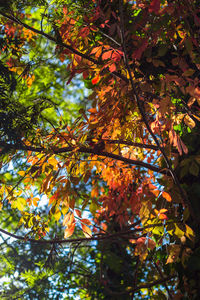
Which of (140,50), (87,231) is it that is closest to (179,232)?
(87,231)

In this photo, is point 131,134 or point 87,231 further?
point 131,134

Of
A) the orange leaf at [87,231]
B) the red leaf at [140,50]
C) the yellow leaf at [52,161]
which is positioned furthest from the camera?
the yellow leaf at [52,161]

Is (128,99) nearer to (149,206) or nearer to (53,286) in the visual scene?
(149,206)

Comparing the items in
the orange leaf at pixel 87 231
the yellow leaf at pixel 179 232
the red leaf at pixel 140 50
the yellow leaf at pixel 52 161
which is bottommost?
the yellow leaf at pixel 179 232

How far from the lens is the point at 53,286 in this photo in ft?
16.5

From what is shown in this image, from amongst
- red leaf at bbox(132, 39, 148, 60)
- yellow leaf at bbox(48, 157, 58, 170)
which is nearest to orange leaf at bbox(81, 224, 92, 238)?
yellow leaf at bbox(48, 157, 58, 170)

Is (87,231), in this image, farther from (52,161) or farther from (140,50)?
(140,50)

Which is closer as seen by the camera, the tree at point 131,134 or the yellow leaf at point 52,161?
the tree at point 131,134

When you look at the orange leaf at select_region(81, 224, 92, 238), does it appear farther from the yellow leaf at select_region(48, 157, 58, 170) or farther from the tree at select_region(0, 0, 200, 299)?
the yellow leaf at select_region(48, 157, 58, 170)

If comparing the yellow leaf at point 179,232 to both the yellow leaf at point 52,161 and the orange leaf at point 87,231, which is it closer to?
the orange leaf at point 87,231

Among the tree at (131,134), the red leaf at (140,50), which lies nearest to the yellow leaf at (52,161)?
the tree at (131,134)

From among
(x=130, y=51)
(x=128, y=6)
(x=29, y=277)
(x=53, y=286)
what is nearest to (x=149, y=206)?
(x=130, y=51)

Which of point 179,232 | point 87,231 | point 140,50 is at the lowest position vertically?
point 179,232

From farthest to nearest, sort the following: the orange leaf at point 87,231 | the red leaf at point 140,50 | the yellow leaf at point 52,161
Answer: the yellow leaf at point 52,161, the orange leaf at point 87,231, the red leaf at point 140,50
